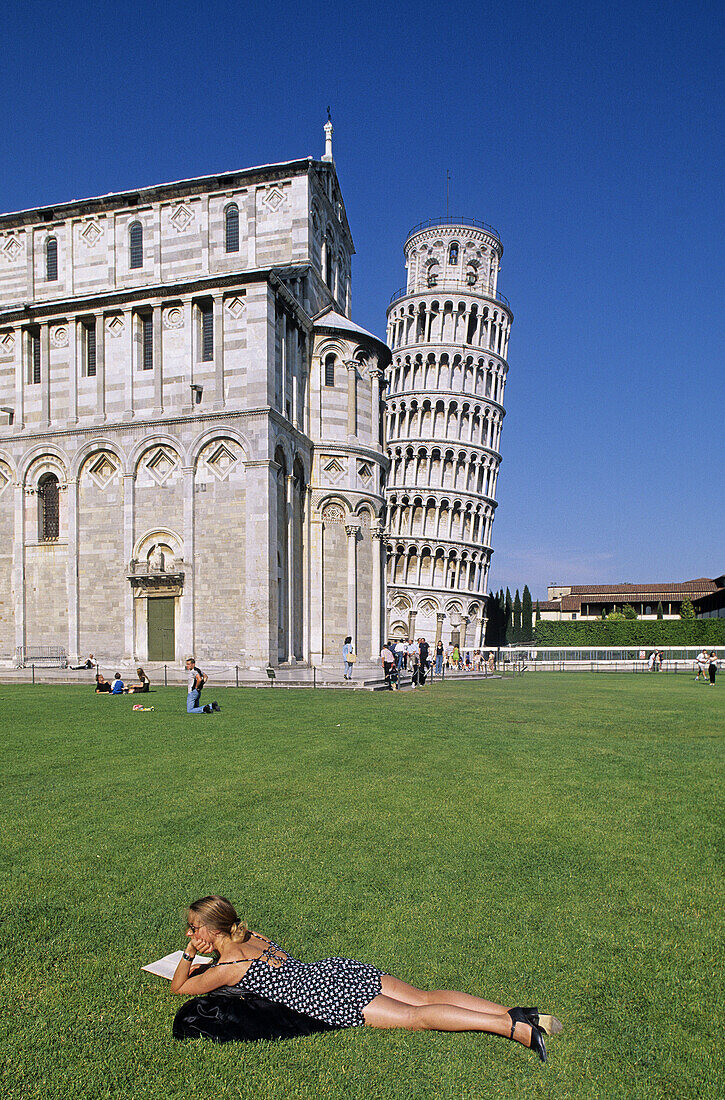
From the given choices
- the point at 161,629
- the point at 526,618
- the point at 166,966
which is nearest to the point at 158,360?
the point at 161,629

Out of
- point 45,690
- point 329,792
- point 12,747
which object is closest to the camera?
point 329,792

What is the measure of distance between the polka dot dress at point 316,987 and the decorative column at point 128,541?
83.0ft

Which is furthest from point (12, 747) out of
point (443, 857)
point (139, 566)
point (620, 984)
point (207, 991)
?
point (139, 566)

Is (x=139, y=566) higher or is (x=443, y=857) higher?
(x=139, y=566)

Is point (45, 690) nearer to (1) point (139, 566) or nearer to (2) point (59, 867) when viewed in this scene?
(1) point (139, 566)

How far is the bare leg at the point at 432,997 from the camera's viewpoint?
3832 mm

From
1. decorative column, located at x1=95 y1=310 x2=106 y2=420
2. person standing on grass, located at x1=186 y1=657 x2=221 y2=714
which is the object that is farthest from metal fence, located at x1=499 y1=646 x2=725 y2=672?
person standing on grass, located at x1=186 y1=657 x2=221 y2=714

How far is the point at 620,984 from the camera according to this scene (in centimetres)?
427

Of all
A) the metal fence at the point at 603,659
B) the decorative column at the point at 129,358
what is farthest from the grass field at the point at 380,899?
the metal fence at the point at 603,659

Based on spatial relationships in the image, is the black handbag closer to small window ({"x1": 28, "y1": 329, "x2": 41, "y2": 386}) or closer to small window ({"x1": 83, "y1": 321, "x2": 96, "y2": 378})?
small window ({"x1": 83, "y1": 321, "x2": 96, "y2": 378})

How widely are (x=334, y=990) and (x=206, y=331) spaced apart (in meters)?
27.3

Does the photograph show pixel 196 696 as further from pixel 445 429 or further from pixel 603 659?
pixel 445 429

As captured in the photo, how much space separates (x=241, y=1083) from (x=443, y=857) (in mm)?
3081

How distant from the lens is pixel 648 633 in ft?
193
